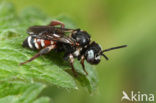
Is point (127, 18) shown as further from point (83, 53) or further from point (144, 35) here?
point (83, 53)

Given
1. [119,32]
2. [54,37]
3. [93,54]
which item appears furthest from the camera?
[119,32]

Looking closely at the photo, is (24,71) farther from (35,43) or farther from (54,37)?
(54,37)

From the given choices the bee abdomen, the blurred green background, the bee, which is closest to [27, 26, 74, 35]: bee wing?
the bee

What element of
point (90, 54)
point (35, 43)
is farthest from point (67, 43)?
point (35, 43)

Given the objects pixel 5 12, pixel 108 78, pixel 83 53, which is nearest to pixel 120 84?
pixel 108 78

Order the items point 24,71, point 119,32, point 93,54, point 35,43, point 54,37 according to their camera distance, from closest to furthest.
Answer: point 24,71
point 35,43
point 54,37
point 93,54
point 119,32

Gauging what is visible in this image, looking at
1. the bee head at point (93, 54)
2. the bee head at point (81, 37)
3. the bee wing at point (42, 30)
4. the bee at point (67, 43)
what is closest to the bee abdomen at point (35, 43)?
the bee at point (67, 43)

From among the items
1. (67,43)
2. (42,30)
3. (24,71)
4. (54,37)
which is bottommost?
(24,71)

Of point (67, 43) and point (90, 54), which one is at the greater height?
point (67, 43)
